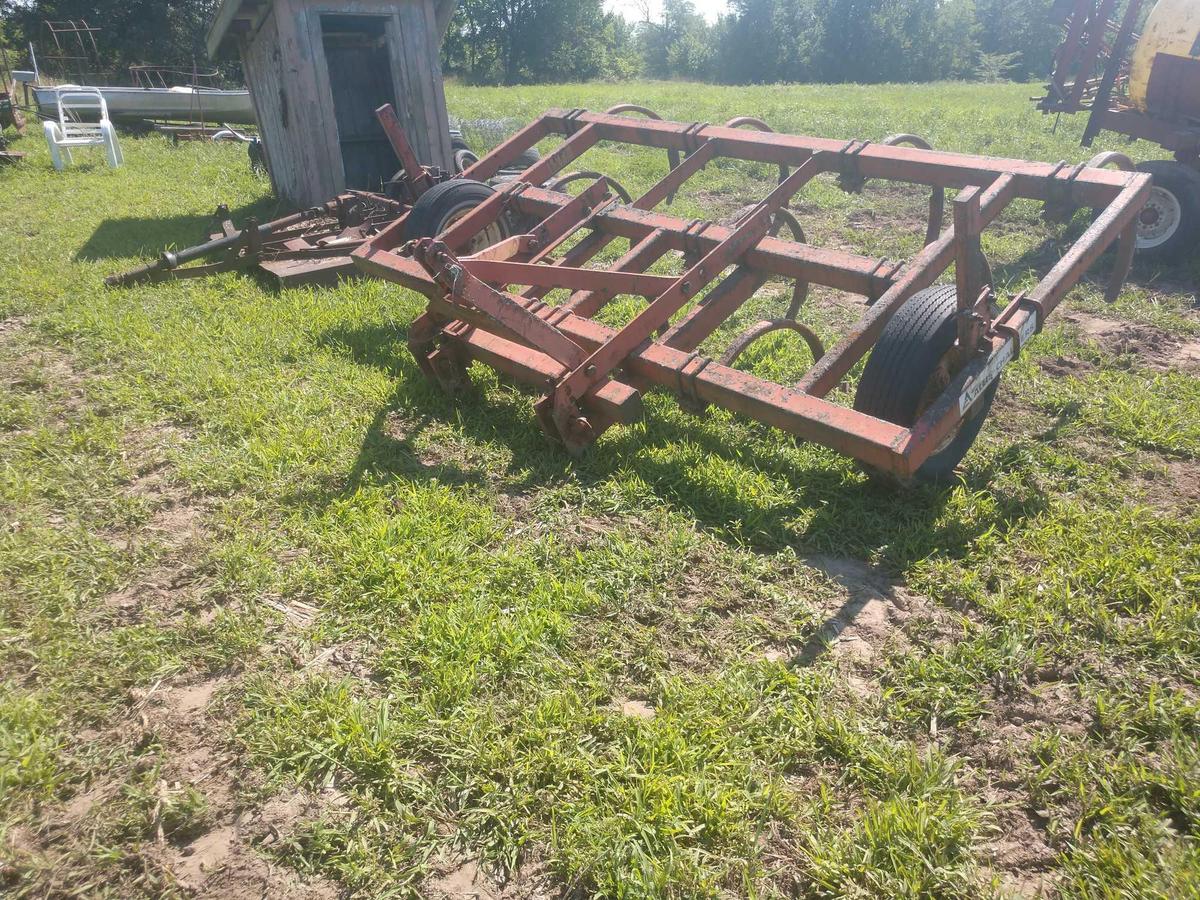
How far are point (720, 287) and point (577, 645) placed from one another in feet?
6.90

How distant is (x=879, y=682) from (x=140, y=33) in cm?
3930

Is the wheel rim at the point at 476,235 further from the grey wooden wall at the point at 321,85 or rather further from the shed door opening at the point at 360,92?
the shed door opening at the point at 360,92

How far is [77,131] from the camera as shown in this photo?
1356cm

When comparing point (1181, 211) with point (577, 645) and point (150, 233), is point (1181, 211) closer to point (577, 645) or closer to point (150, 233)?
point (577, 645)

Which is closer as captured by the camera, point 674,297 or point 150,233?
point 674,297

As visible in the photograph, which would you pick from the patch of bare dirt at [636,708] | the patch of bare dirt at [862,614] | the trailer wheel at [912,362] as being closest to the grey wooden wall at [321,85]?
the trailer wheel at [912,362]

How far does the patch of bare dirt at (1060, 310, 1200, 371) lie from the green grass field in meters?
0.05

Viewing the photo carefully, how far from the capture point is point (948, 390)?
3.01 meters

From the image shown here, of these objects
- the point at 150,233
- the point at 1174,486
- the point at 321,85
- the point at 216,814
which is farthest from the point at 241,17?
the point at 1174,486

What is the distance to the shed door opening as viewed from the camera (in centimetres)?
986

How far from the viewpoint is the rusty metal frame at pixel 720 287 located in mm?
3135

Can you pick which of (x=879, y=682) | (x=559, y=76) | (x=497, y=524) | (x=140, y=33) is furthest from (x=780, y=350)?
(x=559, y=76)

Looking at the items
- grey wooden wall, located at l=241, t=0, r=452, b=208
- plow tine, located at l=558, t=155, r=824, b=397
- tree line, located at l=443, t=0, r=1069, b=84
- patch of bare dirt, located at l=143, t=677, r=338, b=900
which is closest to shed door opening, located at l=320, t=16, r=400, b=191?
grey wooden wall, located at l=241, t=0, r=452, b=208

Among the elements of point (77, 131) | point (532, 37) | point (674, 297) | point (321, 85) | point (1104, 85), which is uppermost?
point (532, 37)
